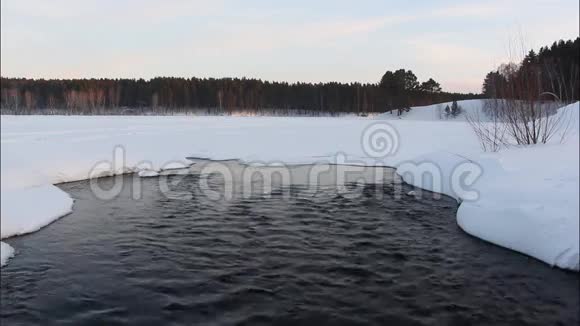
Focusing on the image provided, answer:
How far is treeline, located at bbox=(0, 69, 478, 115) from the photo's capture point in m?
60.6

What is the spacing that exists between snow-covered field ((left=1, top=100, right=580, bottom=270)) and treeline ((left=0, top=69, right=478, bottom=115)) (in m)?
36.0

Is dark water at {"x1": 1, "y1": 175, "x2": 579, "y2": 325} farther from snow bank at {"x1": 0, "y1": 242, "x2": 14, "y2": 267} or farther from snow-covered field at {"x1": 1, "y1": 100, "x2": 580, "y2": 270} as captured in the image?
snow-covered field at {"x1": 1, "y1": 100, "x2": 580, "y2": 270}

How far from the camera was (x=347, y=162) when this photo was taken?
1862cm

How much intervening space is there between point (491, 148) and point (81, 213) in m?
11.8

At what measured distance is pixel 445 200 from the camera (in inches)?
438

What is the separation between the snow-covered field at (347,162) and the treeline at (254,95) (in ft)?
118

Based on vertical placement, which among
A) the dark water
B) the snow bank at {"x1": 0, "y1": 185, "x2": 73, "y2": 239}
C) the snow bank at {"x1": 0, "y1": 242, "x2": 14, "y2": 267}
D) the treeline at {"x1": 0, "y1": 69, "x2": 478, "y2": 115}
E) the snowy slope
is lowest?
the dark water

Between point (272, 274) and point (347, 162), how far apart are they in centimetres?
1304

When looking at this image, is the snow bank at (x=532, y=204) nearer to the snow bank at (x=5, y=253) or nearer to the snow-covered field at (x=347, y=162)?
the snow-covered field at (x=347, y=162)

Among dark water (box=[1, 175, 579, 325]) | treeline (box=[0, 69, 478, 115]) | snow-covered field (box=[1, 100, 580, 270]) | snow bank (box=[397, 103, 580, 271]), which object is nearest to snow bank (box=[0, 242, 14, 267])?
snow-covered field (box=[1, 100, 580, 270])

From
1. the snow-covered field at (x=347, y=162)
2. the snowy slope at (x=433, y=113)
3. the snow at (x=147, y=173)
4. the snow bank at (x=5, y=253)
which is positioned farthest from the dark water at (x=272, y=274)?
the snowy slope at (x=433, y=113)

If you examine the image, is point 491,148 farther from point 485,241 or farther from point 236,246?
point 236,246

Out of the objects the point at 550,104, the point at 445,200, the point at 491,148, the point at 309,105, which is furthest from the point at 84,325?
the point at 309,105

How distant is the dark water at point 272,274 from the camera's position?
480 cm
